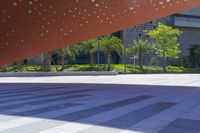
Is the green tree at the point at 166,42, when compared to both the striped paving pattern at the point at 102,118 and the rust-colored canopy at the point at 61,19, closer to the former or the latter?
the rust-colored canopy at the point at 61,19

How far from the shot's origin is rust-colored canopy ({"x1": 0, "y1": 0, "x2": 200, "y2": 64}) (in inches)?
302

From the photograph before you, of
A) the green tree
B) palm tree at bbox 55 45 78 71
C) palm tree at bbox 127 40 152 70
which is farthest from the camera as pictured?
palm tree at bbox 127 40 152 70

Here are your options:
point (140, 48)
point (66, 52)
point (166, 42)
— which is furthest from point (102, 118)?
point (166, 42)

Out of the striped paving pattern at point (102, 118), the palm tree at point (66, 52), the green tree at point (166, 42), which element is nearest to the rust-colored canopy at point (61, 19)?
the striped paving pattern at point (102, 118)

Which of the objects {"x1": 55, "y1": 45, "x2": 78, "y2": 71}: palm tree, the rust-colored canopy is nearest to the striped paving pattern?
the rust-colored canopy

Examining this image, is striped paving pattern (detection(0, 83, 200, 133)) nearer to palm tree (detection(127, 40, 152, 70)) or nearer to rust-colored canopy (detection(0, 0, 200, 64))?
rust-colored canopy (detection(0, 0, 200, 64))

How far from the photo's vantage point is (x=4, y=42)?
7.36m

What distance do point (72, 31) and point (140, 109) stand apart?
15.1 feet

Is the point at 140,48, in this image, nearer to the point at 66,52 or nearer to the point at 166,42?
the point at 166,42

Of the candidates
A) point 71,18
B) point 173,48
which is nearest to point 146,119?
point 71,18

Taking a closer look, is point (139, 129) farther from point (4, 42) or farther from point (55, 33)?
point (55, 33)

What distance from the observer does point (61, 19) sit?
36.9 feet

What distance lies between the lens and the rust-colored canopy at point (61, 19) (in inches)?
302

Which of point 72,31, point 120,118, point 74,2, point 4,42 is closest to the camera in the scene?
point 4,42
